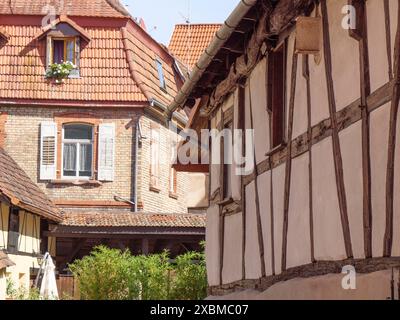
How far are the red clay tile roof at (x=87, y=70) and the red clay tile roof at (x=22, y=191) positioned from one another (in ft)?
10.7

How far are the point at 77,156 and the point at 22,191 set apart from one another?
5507mm

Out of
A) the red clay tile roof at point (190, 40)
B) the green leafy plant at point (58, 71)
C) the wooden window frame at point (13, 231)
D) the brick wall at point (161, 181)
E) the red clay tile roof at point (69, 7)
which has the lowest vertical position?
the wooden window frame at point (13, 231)

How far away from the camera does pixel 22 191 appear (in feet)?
90.4

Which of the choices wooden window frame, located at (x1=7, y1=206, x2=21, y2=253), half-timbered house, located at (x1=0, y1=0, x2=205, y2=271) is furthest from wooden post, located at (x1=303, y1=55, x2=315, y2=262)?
half-timbered house, located at (x1=0, y1=0, x2=205, y2=271)

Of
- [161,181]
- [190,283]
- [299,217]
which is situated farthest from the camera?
[161,181]

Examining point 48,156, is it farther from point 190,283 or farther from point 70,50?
point 190,283

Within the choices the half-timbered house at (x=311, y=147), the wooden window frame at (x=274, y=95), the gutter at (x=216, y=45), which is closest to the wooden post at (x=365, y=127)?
the half-timbered house at (x=311, y=147)

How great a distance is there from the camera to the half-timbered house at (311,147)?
27.8ft

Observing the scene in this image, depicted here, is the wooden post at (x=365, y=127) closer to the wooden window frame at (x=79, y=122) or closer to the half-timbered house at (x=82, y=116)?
the half-timbered house at (x=82, y=116)

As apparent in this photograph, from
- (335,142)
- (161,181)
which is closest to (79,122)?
(161,181)

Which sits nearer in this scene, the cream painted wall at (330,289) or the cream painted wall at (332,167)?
the cream painted wall at (330,289)

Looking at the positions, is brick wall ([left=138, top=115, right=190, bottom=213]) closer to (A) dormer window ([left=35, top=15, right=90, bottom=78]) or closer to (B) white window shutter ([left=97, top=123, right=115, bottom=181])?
(B) white window shutter ([left=97, top=123, right=115, bottom=181])

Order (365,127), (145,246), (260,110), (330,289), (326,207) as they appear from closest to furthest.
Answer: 1. (365,127)
2. (330,289)
3. (326,207)
4. (260,110)
5. (145,246)

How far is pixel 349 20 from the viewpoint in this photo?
9.18m
